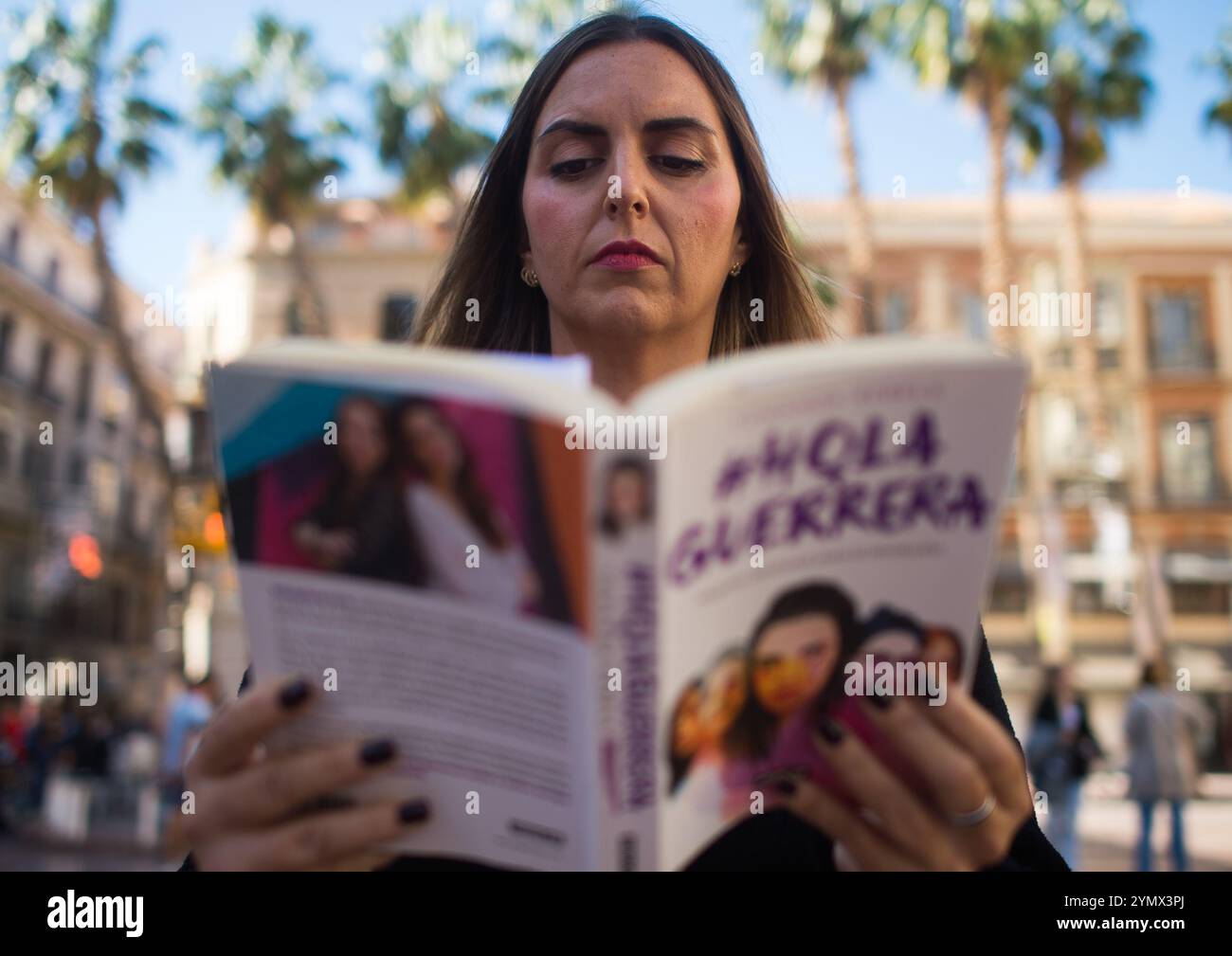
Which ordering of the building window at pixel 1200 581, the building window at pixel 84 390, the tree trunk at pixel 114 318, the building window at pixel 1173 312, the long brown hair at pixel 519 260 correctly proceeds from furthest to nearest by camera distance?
the building window at pixel 84 390 < the building window at pixel 1173 312 < the building window at pixel 1200 581 < the tree trunk at pixel 114 318 < the long brown hair at pixel 519 260

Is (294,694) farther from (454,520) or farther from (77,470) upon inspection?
(77,470)

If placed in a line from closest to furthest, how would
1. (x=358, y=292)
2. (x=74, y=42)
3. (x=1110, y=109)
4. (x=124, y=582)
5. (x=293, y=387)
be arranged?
(x=293, y=387) → (x=74, y=42) → (x=1110, y=109) → (x=358, y=292) → (x=124, y=582)

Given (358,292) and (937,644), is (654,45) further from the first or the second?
(358,292)

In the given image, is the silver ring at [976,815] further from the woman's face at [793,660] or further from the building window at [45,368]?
the building window at [45,368]

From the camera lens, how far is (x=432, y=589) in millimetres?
912

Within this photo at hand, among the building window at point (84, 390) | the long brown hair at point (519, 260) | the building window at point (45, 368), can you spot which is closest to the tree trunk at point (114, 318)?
the long brown hair at point (519, 260)

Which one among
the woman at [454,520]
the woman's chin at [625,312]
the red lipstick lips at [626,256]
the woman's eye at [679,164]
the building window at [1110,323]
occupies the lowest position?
the woman at [454,520]

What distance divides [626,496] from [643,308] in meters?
0.62

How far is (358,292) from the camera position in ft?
86.2

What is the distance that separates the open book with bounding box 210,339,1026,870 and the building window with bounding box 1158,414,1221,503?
27.1 metres

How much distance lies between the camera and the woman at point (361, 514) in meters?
0.91

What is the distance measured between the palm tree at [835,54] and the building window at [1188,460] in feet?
40.7

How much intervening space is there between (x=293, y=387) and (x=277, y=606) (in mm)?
197
